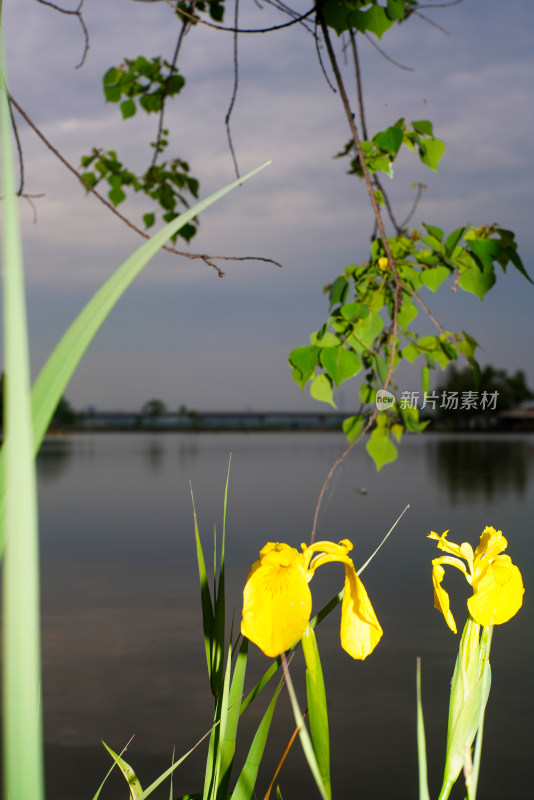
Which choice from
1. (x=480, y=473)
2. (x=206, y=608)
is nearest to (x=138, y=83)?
(x=206, y=608)

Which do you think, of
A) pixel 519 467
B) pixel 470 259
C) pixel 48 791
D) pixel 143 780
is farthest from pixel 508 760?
pixel 519 467

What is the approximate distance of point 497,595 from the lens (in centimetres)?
35

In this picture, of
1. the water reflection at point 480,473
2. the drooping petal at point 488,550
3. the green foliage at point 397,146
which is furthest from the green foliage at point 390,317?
the water reflection at point 480,473

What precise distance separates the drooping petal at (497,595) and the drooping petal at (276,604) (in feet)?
0.34

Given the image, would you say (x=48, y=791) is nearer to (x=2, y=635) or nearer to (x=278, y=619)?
(x=278, y=619)

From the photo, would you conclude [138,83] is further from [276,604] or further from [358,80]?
[276,604]

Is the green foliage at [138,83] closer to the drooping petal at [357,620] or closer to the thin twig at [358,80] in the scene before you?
the thin twig at [358,80]

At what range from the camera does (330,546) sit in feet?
1.15

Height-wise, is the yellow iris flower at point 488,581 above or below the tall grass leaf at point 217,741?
above

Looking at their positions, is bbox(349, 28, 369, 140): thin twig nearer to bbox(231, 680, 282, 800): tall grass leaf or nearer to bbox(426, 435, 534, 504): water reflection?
bbox(231, 680, 282, 800): tall grass leaf

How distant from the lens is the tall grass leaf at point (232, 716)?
1.18 ft

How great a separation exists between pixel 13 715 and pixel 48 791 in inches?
47.8

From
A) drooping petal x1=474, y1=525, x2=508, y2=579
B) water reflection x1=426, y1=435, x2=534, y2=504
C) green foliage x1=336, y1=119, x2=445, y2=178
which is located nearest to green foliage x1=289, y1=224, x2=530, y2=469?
green foliage x1=336, y1=119, x2=445, y2=178

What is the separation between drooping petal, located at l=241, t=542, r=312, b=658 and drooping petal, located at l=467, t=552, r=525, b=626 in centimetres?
10
